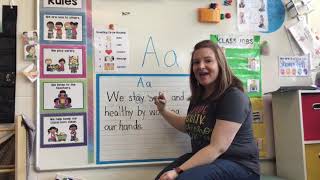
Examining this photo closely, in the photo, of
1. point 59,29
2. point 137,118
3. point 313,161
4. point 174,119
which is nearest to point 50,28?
point 59,29

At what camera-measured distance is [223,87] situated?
1.67 m

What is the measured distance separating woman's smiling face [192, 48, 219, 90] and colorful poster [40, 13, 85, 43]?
67cm

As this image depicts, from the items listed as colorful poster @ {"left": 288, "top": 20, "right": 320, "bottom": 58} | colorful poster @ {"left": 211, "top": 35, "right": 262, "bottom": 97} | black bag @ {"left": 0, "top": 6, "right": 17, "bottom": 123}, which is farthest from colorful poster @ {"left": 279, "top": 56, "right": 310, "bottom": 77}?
black bag @ {"left": 0, "top": 6, "right": 17, "bottom": 123}

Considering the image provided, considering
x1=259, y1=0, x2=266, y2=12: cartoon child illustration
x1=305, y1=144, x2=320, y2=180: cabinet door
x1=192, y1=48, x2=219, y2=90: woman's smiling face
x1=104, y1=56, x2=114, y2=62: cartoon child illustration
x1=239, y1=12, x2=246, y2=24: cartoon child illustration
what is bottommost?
x1=305, y1=144, x2=320, y2=180: cabinet door

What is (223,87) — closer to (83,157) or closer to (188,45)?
(188,45)

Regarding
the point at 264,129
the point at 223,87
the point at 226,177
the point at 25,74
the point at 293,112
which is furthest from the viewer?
the point at 264,129

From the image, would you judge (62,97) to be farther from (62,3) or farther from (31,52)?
(62,3)

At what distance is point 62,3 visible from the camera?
77.2 inches

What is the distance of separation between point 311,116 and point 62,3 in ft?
4.95

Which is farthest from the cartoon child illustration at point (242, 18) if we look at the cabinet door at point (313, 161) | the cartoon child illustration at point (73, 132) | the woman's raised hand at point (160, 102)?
the cartoon child illustration at point (73, 132)

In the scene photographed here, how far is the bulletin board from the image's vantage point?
1.92m

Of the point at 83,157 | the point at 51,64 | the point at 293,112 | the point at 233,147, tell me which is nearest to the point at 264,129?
the point at 293,112

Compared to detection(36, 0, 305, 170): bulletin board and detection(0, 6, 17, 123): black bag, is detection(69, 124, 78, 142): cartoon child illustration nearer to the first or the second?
detection(36, 0, 305, 170): bulletin board

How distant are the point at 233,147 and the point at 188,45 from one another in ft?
2.44
